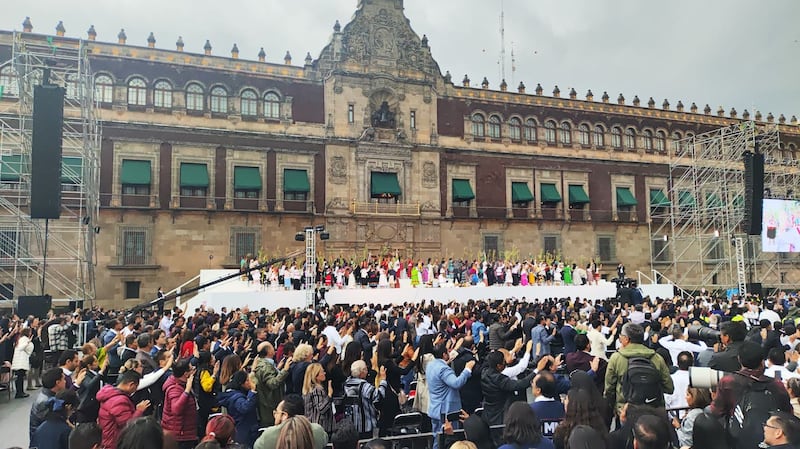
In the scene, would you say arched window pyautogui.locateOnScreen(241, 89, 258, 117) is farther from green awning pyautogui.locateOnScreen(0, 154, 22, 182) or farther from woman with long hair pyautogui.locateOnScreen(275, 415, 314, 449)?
woman with long hair pyautogui.locateOnScreen(275, 415, 314, 449)

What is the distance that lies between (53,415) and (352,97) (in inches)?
1023

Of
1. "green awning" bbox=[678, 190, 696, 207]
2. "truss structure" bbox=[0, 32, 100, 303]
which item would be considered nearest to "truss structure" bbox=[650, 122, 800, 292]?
"green awning" bbox=[678, 190, 696, 207]

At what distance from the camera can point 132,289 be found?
25.0m

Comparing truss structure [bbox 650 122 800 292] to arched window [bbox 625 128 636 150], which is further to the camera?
arched window [bbox 625 128 636 150]

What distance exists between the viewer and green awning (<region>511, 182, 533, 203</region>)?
32.1m

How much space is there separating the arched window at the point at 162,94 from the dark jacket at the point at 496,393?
25251mm

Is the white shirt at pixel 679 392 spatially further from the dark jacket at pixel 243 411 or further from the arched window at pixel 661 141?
the arched window at pixel 661 141

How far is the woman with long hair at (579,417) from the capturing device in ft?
13.4

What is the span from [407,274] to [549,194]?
13035mm

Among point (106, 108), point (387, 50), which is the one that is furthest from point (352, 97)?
point (106, 108)

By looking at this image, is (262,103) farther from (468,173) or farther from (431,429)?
(431,429)

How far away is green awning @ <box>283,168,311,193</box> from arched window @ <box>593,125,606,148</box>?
19355 mm

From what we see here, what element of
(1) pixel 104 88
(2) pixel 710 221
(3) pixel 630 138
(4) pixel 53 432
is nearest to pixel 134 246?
(1) pixel 104 88

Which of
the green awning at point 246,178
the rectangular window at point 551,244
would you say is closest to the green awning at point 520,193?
the rectangular window at point 551,244
